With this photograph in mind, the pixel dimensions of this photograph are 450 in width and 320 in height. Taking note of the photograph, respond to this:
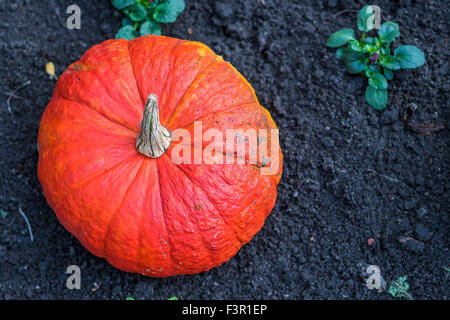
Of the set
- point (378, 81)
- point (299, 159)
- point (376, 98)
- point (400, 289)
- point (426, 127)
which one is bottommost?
point (400, 289)

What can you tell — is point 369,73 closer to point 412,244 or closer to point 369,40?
point 369,40

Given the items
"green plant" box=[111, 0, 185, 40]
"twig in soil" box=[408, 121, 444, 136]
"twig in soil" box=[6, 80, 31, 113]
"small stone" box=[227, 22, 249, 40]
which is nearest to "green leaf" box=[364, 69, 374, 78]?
"twig in soil" box=[408, 121, 444, 136]

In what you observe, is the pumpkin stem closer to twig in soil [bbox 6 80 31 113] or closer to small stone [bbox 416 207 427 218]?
twig in soil [bbox 6 80 31 113]

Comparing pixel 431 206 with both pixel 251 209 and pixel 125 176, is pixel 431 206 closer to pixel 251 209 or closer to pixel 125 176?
pixel 251 209

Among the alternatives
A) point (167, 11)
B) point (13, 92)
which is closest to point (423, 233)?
point (167, 11)

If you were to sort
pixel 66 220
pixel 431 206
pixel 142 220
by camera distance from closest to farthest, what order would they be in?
pixel 142 220 → pixel 66 220 → pixel 431 206

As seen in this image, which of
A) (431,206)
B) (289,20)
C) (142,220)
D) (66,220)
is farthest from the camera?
(289,20)

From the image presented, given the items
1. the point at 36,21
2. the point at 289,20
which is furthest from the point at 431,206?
the point at 36,21
